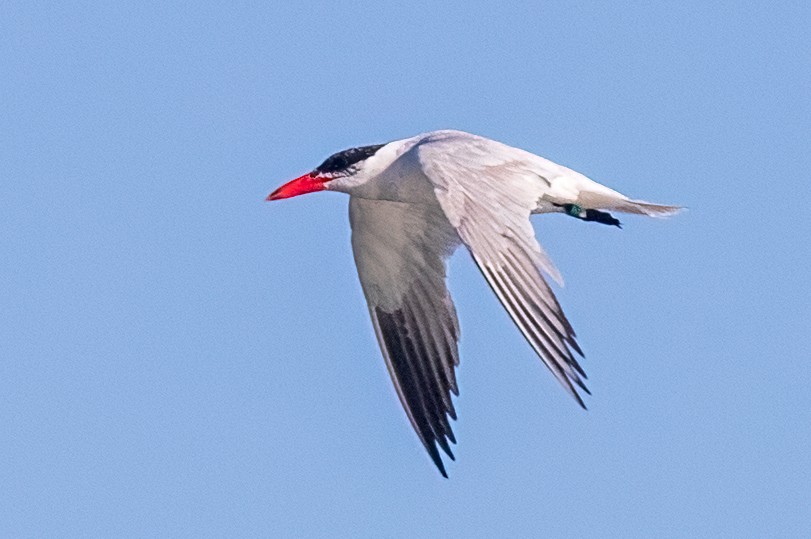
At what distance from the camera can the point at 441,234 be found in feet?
38.6

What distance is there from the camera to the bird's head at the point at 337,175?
1135cm

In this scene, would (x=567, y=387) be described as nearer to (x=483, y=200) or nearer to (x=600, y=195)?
(x=483, y=200)

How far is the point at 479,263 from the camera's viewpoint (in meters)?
8.76

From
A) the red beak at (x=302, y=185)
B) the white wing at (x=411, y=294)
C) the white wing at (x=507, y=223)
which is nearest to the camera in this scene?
the white wing at (x=507, y=223)

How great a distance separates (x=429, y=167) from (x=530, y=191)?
67 centimetres

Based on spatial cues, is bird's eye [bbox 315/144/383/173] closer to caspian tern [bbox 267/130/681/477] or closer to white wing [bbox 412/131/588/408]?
caspian tern [bbox 267/130/681/477]

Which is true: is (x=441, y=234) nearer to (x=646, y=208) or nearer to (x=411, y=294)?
(x=411, y=294)

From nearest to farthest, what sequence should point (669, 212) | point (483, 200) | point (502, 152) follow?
point (483, 200)
point (502, 152)
point (669, 212)

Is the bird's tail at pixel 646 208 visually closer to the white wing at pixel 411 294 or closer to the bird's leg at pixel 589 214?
the bird's leg at pixel 589 214

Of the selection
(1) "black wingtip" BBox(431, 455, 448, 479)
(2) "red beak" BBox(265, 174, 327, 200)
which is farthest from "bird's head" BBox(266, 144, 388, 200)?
(1) "black wingtip" BBox(431, 455, 448, 479)

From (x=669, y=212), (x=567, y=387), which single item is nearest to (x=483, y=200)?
(x=567, y=387)

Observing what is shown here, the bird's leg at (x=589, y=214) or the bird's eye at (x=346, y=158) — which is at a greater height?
the bird's eye at (x=346, y=158)

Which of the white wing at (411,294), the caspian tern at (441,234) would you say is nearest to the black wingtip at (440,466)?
the caspian tern at (441,234)

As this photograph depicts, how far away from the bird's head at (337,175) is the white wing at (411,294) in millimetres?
400
